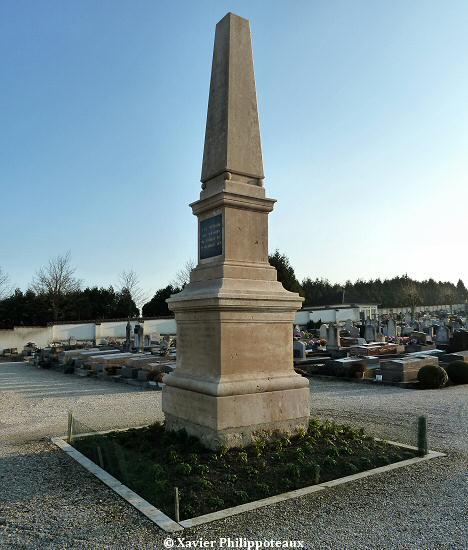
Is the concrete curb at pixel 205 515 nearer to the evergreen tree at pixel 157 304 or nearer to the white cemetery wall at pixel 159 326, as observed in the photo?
the white cemetery wall at pixel 159 326

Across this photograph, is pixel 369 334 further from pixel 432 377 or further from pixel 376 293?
pixel 376 293

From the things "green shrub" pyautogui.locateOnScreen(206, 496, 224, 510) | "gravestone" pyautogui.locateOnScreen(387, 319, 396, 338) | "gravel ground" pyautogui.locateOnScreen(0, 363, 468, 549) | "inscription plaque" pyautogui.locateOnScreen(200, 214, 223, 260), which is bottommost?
"gravel ground" pyautogui.locateOnScreen(0, 363, 468, 549)

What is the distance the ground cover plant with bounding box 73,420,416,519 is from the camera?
15.5ft

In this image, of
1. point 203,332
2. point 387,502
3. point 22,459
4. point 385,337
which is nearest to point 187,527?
point 387,502

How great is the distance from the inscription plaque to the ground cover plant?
255 cm

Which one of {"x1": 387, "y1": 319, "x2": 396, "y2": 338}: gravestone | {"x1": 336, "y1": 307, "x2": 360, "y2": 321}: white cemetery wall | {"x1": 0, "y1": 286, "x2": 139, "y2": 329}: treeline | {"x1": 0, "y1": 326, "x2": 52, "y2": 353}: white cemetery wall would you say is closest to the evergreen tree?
{"x1": 0, "y1": 286, "x2": 139, "y2": 329}: treeline

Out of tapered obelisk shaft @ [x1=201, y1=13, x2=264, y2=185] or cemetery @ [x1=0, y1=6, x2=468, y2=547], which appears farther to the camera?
tapered obelisk shaft @ [x1=201, y1=13, x2=264, y2=185]

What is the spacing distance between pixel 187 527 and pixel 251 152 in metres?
5.01

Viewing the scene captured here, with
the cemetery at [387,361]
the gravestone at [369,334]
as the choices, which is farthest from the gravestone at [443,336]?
the gravestone at [369,334]

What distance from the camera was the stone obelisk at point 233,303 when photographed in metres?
6.09

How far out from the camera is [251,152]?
7.07m

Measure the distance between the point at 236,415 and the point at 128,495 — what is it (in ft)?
5.30

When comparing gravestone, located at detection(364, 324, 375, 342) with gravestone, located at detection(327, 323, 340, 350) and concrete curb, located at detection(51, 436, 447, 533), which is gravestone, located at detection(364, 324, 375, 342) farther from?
concrete curb, located at detection(51, 436, 447, 533)

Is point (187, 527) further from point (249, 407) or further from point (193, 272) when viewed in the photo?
point (193, 272)
